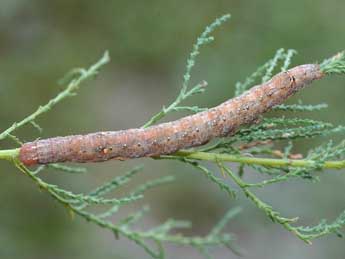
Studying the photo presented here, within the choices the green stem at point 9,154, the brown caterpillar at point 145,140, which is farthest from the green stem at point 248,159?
the green stem at point 9,154

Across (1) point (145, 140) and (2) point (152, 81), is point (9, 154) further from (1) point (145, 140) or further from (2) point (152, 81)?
(2) point (152, 81)

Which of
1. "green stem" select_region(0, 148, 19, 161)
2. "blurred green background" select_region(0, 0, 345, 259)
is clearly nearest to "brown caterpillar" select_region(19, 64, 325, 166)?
"green stem" select_region(0, 148, 19, 161)

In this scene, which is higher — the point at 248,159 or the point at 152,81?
the point at 152,81

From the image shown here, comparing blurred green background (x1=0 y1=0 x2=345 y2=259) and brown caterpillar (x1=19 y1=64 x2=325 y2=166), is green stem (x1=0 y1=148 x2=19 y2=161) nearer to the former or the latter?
brown caterpillar (x1=19 y1=64 x2=325 y2=166)

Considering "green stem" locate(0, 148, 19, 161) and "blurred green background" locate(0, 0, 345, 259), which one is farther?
"blurred green background" locate(0, 0, 345, 259)

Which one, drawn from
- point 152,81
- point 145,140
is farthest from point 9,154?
point 152,81

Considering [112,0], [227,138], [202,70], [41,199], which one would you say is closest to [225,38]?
[202,70]

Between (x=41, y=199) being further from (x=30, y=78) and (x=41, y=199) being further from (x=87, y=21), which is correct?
(x=87, y=21)
